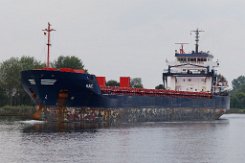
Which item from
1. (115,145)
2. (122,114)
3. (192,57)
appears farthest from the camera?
(192,57)

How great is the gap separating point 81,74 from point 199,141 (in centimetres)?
1555

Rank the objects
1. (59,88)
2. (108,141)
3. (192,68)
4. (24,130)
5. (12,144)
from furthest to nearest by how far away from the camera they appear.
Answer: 1. (192,68)
2. (59,88)
3. (24,130)
4. (108,141)
5. (12,144)

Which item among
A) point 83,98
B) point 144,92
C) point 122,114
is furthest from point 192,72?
point 83,98

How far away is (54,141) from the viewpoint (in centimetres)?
4219

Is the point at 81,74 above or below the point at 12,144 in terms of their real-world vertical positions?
above

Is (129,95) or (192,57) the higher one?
(192,57)

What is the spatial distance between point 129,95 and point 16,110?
1979cm

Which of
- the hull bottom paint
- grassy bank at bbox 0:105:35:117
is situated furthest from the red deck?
grassy bank at bbox 0:105:35:117

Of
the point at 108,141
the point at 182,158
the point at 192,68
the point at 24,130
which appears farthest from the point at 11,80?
the point at 182,158

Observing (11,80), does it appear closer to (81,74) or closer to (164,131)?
(81,74)

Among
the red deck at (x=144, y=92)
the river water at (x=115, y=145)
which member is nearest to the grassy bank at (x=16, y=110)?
the red deck at (x=144, y=92)

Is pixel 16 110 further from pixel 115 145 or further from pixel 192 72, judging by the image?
pixel 115 145

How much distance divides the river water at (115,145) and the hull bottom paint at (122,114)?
3.42m

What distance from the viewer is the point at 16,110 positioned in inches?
3132
